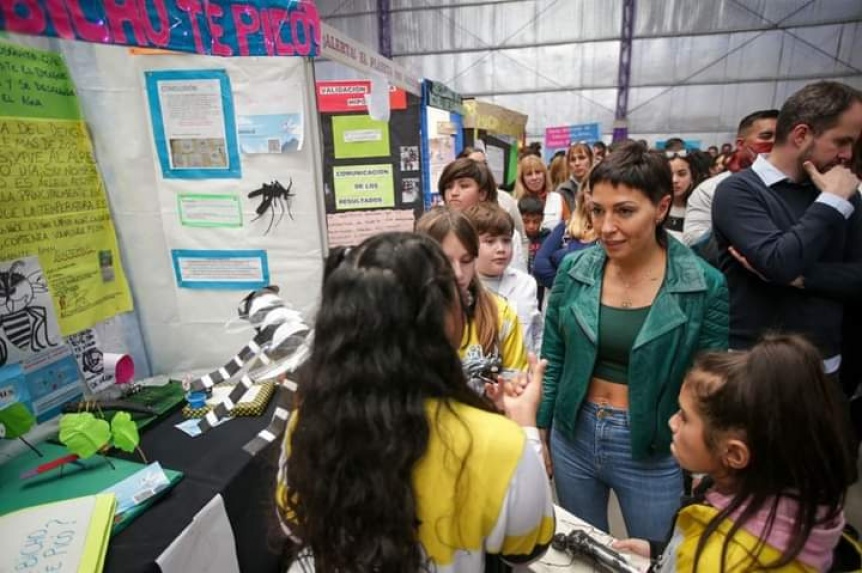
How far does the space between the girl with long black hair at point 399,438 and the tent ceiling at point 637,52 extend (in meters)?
11.1

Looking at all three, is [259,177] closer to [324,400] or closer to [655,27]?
[324,400]

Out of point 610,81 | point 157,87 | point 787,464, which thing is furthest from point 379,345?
point 610,81

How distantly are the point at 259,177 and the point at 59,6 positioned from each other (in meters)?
A: 0.92

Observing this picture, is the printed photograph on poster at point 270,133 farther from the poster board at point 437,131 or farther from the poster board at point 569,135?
the poster board at point 569,135

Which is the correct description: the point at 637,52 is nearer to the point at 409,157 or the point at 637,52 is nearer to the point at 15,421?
the point at 409,157

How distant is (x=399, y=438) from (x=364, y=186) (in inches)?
86.3

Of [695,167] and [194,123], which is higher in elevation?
[194,123]

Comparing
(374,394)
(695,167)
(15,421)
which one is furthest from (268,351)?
(695,167)

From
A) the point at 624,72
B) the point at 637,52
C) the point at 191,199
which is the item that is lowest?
the point at 191,199

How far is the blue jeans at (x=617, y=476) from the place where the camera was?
1.26m

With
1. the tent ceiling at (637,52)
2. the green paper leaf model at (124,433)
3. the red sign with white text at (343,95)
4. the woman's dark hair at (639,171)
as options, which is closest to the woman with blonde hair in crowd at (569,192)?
the red sign with white text at (343,95)

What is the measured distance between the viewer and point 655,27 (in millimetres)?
9680

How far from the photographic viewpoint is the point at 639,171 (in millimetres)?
1185

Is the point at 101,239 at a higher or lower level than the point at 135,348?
higher
